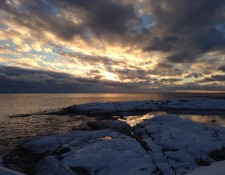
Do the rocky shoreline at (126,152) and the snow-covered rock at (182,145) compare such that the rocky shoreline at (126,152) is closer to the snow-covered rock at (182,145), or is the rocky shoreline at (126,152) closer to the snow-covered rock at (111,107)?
the snow-covered rock at (182,145)

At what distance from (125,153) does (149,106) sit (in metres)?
51.3

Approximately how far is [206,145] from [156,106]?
1948 inches

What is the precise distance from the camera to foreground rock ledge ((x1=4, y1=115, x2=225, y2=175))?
13966 mm

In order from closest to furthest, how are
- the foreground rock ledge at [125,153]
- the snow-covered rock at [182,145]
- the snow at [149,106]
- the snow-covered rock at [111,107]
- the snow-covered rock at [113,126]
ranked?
the foreground rock ledge at [125,153]
the snow-covered rock at [182,145]
the snow-covered rock at [113,126]
the snow-covered rock at [111,107]
the snow at [149,106]

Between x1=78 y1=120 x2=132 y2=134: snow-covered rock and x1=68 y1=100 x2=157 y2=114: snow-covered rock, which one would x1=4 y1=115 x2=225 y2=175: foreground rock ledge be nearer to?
x1=78 y1=120 x2=132 y2=134: snow-covered rock

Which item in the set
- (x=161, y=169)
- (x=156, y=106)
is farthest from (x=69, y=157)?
(x=156, y=106)

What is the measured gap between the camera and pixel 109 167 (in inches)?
548

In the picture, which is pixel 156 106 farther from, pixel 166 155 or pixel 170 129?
pixel 166 155

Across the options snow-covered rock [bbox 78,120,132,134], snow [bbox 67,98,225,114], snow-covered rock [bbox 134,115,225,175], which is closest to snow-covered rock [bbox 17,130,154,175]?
snow-covered rock [bbox 134,115,225,175]

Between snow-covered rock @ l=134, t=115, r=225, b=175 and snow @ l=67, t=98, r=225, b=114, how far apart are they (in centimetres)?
3568

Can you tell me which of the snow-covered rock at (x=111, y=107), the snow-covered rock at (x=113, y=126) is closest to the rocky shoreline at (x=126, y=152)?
Result: the snow-covered rock at (x=113, y=126)

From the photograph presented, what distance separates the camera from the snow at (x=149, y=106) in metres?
59.2

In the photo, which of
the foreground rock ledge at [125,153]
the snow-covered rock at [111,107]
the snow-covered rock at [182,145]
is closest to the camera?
the foreground rock ledge at [125,153]

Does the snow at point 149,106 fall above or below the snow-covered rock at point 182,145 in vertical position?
above
